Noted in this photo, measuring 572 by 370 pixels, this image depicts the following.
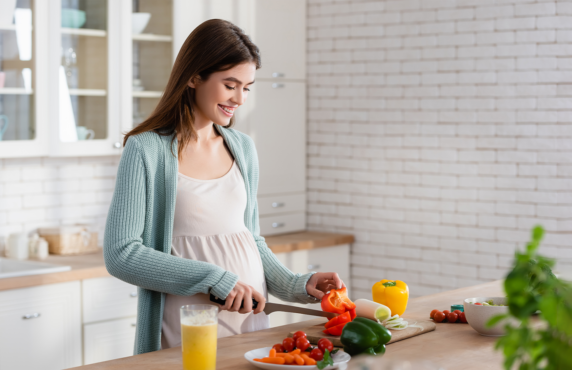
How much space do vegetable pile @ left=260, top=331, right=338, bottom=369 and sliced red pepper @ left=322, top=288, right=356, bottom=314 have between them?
314mm

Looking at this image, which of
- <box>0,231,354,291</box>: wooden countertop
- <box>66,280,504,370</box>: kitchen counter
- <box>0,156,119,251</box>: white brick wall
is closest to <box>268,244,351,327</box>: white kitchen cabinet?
<box>0,231,354,291</box>: wooden countertop

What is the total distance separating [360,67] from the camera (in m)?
→ 4.28

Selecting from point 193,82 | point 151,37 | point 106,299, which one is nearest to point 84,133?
point 151,37

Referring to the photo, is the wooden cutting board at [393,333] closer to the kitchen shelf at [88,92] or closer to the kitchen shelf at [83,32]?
the kitchen shelf at [88,92]

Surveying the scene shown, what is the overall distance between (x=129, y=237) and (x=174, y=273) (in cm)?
16

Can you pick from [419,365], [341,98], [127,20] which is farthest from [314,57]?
[419,365]

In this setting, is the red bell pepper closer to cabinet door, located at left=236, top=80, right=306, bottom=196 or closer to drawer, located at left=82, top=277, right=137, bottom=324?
drawer, located at left=82, top=277, right=137, bottom=324

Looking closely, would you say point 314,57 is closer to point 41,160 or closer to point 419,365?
point 41,160

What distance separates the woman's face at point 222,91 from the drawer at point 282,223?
7.39 ft

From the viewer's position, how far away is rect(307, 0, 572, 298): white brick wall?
11.8ft

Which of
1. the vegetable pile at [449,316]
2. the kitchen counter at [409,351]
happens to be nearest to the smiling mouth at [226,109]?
the kitchen counter at [409,351]

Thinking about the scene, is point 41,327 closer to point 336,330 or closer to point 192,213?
point 192,213

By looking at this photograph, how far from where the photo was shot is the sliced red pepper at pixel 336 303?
6.29 ft

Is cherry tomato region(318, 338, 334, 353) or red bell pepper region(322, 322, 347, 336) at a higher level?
cherry tomato region(318, 338, 334, 353)
